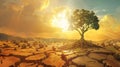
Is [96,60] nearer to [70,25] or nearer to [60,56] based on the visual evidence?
[60,56]

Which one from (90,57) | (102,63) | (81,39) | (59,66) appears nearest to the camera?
(59,66)

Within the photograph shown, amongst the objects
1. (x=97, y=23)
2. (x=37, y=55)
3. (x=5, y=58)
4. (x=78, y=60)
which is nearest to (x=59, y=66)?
(x=78, y=60)

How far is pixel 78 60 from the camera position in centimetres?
1992

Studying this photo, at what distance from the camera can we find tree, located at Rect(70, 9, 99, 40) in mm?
30734

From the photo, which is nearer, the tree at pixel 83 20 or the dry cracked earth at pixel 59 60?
the dry cracked earth at pixel 59 60

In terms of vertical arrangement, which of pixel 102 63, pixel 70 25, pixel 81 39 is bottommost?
pixel 102 63

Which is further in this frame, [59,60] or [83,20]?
[83,20]

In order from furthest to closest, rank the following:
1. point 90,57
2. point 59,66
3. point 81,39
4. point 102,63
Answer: point 81,39 < point 90,57 < point 102,63 < point 59,66

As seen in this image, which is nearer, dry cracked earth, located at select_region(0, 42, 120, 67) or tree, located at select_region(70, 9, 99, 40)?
dry cracked earth, located at select_region(0, 42, 120, 67)

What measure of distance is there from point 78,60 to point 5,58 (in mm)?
8440

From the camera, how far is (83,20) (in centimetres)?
3067

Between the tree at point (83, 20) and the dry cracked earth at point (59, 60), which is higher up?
the tree at point (83, 20)

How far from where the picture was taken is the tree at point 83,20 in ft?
101

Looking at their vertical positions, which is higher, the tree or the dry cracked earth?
the tree
